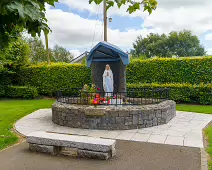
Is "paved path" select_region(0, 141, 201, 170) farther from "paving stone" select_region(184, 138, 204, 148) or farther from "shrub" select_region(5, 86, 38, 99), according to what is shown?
"shrub" select_region(5, 86, 38, 99)

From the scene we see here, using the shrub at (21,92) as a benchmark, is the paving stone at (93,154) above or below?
below

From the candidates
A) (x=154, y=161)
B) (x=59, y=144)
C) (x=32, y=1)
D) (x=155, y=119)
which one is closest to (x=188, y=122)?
(x=155, y=119)

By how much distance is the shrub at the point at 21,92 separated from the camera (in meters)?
15.9

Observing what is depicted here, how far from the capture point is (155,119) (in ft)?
24.4

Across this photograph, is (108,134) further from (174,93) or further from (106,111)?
(174,93)

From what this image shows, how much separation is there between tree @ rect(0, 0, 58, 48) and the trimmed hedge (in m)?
11.1

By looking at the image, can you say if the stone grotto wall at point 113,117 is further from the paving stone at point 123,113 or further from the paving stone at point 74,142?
the paving stone at point 74,142

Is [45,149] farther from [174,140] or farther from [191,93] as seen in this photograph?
[191,93]

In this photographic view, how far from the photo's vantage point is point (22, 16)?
1.52m

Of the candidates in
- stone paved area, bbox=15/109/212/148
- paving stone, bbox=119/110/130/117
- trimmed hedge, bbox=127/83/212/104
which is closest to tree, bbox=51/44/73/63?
trimmed hedge, bbox=127/83/212/104

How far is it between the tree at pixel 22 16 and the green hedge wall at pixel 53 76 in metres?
13.2

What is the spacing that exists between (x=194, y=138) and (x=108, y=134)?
2376 mm

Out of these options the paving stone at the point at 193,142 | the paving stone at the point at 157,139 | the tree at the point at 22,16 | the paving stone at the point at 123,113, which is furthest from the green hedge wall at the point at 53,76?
the tree at the point at 22,16

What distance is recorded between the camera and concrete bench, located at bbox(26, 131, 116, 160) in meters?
4.61
